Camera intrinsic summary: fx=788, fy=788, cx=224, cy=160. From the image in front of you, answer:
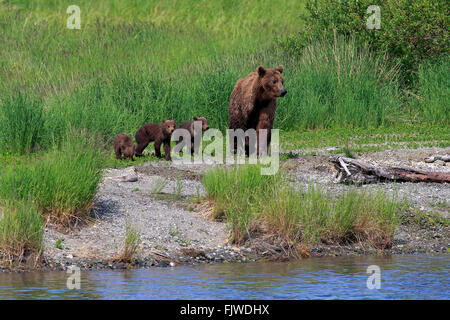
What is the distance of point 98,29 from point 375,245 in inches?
853

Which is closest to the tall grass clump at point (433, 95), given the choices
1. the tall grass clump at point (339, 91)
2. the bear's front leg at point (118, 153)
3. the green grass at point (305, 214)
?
the tall grass clump at point (339, 91)

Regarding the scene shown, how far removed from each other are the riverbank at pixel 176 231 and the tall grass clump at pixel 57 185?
8.9 inches

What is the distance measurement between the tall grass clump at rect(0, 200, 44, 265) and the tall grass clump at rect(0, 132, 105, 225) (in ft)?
2.27

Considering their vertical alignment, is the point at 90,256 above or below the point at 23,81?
below

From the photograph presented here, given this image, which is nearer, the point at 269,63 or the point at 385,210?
the point at 385,210

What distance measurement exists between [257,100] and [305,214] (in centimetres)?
499

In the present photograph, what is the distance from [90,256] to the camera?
969cm

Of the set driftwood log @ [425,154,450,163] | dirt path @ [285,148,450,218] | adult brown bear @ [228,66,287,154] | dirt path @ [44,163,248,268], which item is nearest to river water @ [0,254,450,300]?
dirt path @ [44,163,248,268]

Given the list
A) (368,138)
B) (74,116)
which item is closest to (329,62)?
(368,138)

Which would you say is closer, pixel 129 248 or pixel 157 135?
pixel 129 248

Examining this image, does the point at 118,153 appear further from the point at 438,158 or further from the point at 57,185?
the point at 438,158

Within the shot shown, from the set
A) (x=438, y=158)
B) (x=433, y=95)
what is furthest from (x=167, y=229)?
(x=433, y=95)

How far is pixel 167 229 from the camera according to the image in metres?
10.7
